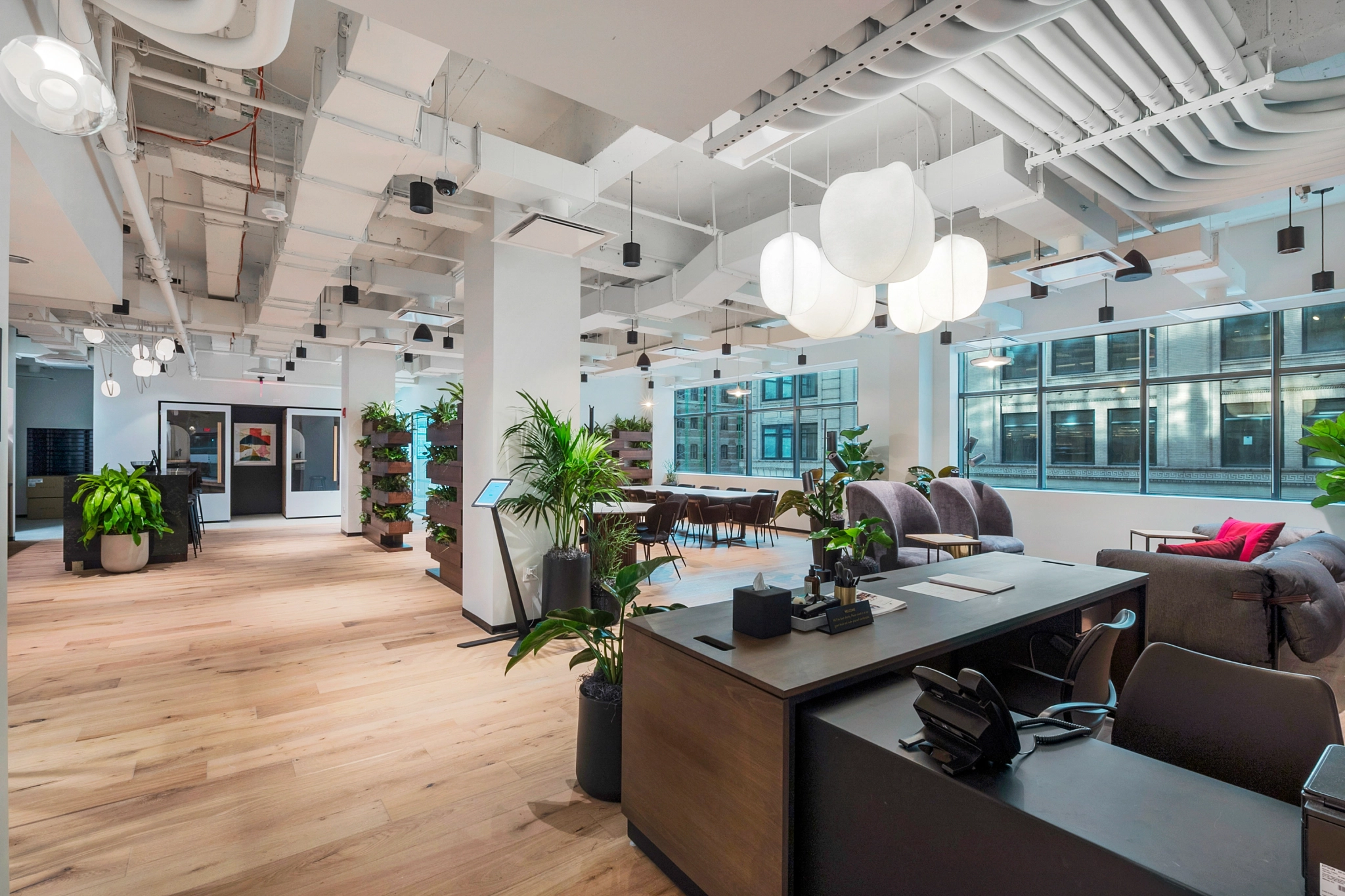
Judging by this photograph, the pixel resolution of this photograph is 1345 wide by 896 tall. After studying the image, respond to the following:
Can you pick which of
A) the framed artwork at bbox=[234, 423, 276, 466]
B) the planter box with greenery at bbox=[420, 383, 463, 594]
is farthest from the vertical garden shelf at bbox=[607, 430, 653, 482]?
the framed artwork at bbox=[234, 423, 276, 466]

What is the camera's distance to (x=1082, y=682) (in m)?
2.19

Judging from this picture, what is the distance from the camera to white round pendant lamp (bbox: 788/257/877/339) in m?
3.00

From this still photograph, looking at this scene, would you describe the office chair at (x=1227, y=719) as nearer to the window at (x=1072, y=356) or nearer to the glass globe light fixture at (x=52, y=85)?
the glass globe light fixture at (x=52, y=85)

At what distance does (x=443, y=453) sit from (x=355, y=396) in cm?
447

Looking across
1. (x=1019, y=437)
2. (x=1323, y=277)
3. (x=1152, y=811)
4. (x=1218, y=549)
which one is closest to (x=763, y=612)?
(x=1152, y=811)

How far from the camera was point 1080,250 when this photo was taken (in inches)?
176

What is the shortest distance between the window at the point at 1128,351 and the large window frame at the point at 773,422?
3.83m

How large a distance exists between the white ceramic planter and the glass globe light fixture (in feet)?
24.7

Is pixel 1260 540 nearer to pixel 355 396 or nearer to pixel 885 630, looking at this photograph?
pixel 885 630

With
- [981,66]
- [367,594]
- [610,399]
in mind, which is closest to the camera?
[981,66]

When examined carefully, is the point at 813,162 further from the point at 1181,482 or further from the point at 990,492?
the point at 1181,482

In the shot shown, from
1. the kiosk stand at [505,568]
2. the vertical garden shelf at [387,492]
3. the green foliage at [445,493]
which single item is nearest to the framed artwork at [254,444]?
the vertical garden shelf at [387,492]

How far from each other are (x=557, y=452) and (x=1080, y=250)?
4103 millimetres

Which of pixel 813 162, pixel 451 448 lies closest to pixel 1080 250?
pixel 813 162
